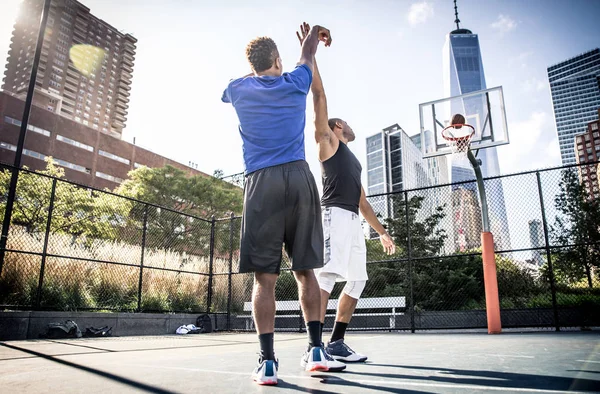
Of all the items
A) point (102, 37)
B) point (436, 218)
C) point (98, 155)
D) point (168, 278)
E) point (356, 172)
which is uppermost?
point (102, 37)

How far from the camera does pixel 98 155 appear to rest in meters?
44.7

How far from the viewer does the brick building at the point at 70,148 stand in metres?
38.7

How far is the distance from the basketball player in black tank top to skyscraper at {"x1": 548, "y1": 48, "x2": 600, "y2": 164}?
17707 centimetres

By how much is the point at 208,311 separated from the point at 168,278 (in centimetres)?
130

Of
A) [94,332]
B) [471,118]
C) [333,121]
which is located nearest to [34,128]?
[94,332]

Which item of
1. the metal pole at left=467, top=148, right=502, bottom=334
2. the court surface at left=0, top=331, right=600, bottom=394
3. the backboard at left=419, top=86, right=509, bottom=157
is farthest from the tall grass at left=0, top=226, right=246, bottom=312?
the backboard at left=419, top=86, right=509, bottom=157

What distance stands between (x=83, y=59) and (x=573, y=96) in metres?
172

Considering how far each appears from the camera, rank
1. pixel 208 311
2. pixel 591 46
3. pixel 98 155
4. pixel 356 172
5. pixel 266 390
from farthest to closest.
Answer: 1. pixel 591 46
2. pixel 98 155
3. pixel 208 311
4. pixel 356 172
5. pixel 266 390

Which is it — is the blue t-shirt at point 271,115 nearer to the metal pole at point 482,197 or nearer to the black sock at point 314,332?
the black sock at point 314,332

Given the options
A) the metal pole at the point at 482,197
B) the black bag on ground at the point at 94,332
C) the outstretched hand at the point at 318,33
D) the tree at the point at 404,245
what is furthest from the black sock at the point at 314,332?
the tree at the point at 404,245

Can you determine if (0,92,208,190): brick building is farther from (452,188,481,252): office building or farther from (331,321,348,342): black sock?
(331,321,348,342): black sock

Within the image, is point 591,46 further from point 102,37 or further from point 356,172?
point 356,172

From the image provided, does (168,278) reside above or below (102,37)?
below

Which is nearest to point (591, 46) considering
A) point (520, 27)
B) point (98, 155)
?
point (520, 27)
